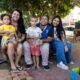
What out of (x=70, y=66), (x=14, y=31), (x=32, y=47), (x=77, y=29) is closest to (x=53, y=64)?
(x=70, y=66)

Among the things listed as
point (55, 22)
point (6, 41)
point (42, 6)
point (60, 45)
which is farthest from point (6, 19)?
point (42, 6)

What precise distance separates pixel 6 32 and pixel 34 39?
686 mm

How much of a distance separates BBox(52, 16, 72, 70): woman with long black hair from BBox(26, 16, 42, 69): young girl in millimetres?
505

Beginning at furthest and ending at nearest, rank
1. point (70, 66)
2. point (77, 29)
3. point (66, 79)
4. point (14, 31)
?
point (77, 29)
point (70, 66)
point (14, 31)
point (66, 79)

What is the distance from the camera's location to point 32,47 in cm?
587

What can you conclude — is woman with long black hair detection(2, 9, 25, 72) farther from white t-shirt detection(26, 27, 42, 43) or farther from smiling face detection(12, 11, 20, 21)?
white t-shirt detection(26, 27, 42, 43)

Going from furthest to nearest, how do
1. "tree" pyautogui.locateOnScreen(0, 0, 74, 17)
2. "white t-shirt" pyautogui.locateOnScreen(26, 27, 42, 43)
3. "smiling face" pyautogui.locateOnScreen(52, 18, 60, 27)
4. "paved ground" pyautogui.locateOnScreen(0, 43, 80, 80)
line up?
"tree" pyautogui.locateOnScreen(0, 0, 74, 17), "smiling face" pyautogui.locateOnScreen(52, 18, 60, 27), "white t-shirt" pyautogui.locateOnScreen(26, 27, 42, 43), "paved ground" pyautogui.locateOnScreen(0, 43, 80, 80)

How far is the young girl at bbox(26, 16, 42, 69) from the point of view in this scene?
585cm

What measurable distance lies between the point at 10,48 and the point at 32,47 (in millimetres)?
651

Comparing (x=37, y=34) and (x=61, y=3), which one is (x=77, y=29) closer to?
(x=61, y=3)

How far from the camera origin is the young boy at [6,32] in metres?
5.56

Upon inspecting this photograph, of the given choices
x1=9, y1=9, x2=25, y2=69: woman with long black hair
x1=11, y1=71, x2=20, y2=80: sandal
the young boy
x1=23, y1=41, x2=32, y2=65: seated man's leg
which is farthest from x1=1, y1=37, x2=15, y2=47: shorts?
x1=11, y1=71, x2=20, y2=80: sandal

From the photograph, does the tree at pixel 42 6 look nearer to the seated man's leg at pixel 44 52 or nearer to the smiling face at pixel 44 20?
the smiling face at pixel 44 20

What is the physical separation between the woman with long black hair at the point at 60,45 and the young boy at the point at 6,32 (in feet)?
3.66
